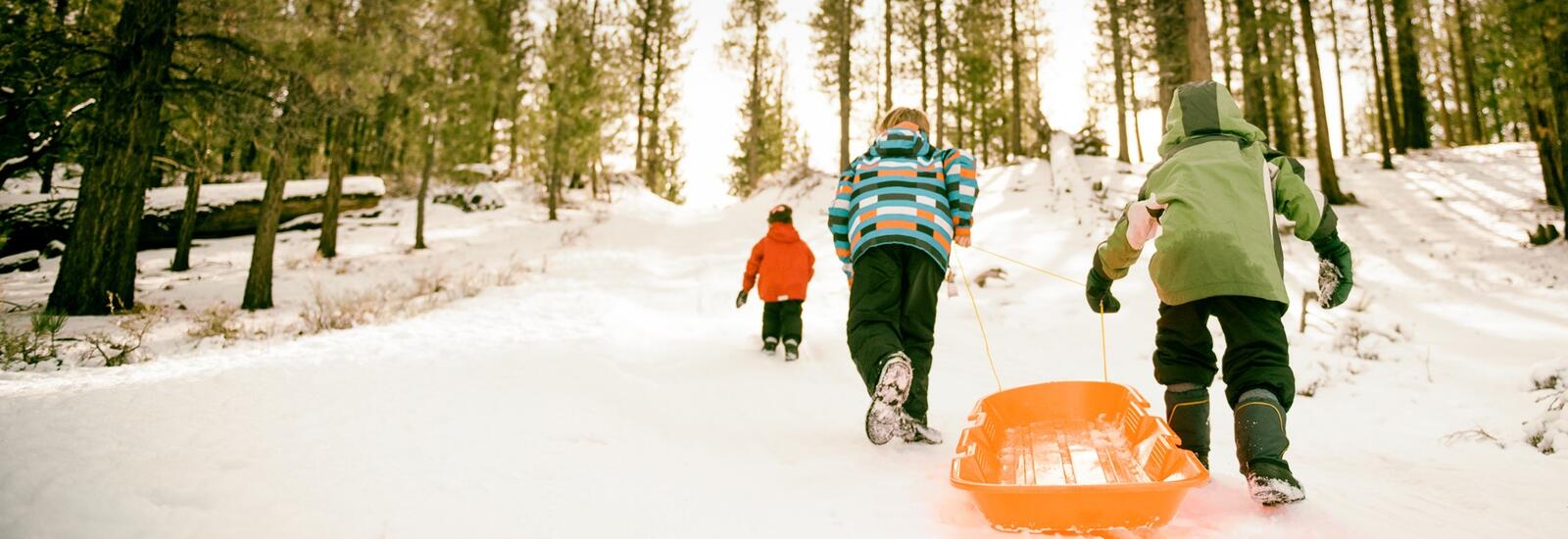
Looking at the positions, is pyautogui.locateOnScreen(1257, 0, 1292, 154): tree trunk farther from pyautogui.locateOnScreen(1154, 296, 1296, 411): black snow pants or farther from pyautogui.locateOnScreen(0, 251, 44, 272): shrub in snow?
pyautogui.locateOnScreen(0, 251, 44, 272): shrub in snow

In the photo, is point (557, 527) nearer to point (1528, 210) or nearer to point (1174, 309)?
point (1174, 309)

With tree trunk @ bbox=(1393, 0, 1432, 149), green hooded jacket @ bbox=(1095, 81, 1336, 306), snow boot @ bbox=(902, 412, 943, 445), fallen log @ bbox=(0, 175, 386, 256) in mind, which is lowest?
snow boot @ bbox=(902, 412, 943, 445)

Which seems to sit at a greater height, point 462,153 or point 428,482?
point 462,153

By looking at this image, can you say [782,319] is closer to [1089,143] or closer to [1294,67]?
[1089,143]

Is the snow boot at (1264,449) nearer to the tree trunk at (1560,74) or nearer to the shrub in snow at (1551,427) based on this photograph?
the shrub in snow at (1551,427)

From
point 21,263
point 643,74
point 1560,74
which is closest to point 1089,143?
point 1560,74

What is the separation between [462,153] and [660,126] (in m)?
7.66

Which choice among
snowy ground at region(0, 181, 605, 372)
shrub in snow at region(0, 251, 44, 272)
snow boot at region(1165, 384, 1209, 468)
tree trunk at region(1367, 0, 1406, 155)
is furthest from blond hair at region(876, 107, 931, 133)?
tree trunk at region(1367, 0, 1406, 155)

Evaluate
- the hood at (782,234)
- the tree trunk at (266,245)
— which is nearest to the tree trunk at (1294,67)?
the hood at (782,234)

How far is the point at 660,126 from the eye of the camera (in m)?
26.5

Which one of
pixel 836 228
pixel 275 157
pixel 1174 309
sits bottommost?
pixel 1174 309

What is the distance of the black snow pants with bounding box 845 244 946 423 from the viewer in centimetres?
298

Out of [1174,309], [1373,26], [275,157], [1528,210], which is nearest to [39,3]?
[275,157]

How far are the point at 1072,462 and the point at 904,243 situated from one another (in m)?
1.12
